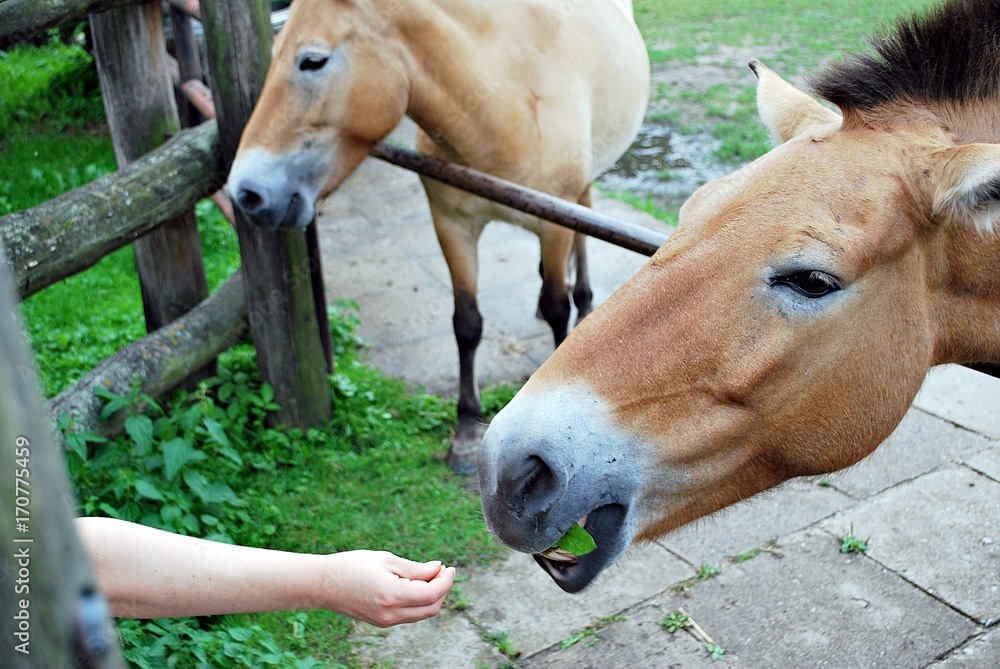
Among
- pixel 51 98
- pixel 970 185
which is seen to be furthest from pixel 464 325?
pixel 51 98

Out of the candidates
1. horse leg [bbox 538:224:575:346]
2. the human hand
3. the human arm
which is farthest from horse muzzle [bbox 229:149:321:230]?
the human hand

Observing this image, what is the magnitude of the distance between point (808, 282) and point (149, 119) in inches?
115

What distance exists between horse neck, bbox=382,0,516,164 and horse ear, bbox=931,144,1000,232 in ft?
6.53

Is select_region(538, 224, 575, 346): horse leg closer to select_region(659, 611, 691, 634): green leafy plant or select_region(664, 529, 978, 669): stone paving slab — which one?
select_region(664, 529, 978, 669): stone paving slab

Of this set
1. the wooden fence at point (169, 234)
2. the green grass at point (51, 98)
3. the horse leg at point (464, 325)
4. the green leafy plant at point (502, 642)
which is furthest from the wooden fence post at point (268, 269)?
the green grass at point (51, 98)

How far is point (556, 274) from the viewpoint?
12.0ft

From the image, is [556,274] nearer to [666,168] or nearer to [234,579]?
[234,579]

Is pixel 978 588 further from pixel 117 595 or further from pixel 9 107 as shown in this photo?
pixel 9 107

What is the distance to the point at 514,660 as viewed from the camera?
246 cm

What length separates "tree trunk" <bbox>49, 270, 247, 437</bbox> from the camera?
115 inches

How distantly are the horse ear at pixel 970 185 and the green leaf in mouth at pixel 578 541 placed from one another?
825mm

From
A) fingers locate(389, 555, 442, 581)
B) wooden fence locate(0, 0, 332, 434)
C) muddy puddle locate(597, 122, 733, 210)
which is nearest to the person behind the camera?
fingers locate(389, 555, 442, 581)

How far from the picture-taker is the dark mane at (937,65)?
158 cm

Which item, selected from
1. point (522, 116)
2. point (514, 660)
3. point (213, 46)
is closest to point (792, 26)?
point (522, 116)
